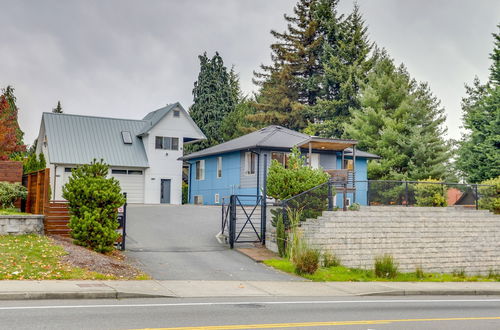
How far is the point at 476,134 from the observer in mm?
34781

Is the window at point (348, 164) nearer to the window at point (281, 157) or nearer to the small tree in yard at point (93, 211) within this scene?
the window at point (281, 157)

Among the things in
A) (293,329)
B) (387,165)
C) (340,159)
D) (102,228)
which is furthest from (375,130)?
(293,329)

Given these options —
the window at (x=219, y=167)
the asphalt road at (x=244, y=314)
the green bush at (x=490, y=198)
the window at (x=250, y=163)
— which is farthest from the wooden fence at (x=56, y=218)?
the window at (x=219, y=167)

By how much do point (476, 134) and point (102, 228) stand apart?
26.1 meters

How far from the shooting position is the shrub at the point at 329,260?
18.6 meters

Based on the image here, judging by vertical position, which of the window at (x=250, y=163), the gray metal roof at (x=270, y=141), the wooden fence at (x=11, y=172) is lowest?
the wooden fence at (x=11, y=172)

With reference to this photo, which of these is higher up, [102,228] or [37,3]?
[37,3]

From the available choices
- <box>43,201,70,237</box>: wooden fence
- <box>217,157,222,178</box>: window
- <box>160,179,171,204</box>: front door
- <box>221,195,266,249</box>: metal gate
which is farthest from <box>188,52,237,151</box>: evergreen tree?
<box>43,201,70,237</box>: wooden fence

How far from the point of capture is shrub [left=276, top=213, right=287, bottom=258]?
19547mm

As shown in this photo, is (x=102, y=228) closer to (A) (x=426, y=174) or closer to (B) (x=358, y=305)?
(B) (x=358, y=305)

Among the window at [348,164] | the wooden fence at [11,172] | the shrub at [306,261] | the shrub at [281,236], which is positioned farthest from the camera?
the window at [348,164]

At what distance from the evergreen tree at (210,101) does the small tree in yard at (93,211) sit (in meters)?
39.4

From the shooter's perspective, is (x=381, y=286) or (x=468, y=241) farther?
(x=468, y=241)

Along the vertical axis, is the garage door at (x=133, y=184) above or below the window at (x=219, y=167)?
below
